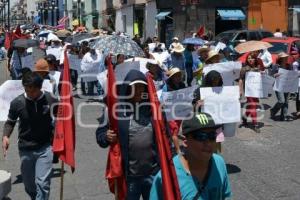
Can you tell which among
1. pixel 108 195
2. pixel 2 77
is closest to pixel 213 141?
pixel 108 195

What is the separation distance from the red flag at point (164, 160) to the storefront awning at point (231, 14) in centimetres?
3440

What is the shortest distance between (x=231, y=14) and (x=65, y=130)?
111 feet

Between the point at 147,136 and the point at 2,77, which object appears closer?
the point at 147,136

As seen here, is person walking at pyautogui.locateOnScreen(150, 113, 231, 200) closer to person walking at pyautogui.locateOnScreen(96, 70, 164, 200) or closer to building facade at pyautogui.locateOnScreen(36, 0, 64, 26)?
person walking at pyautogui.locateOnScreen(96, 70, 164, 200)

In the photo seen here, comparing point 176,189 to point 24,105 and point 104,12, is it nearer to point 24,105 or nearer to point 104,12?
point 24,105

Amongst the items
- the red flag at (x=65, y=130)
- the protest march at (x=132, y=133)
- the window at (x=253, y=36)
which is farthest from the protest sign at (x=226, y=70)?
the window at (x=253, y=36)

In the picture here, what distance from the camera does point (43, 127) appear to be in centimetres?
596

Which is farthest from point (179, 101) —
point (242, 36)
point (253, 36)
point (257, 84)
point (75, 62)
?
point (253, 36)

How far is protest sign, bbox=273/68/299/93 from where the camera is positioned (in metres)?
12.5

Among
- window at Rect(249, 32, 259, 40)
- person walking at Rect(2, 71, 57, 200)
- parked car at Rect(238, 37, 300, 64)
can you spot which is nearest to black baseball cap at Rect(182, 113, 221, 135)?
person walking at Rect(2, 71, 57, 200)

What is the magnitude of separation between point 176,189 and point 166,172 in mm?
217

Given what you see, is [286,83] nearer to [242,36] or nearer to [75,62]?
[75,62]

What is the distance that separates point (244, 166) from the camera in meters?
8.53

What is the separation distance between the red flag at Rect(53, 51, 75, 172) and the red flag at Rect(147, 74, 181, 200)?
1.52m
